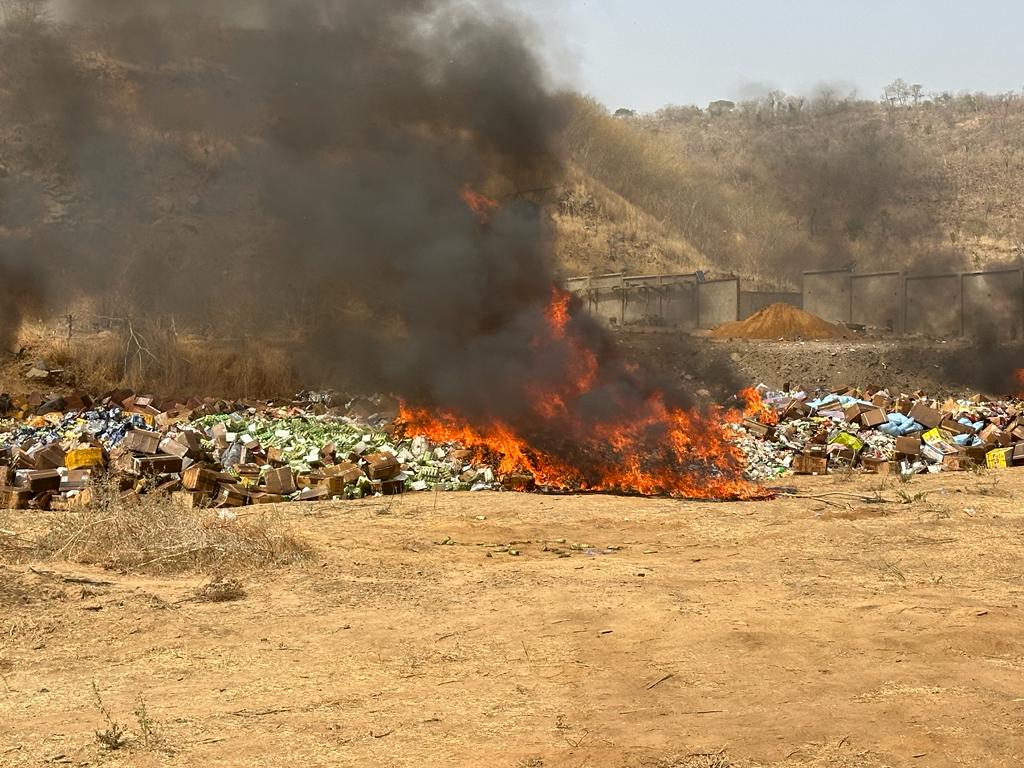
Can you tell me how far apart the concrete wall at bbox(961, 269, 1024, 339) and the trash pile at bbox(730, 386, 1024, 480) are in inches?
521

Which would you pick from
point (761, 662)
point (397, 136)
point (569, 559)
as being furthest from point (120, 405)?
point (761, 662)

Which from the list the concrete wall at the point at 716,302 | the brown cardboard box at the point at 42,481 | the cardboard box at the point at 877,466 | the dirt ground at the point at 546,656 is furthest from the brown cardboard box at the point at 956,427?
the concrete wall at the point at 716,302

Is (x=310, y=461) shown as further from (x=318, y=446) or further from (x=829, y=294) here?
(x=829, y=294)

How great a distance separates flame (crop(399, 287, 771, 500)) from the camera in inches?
544

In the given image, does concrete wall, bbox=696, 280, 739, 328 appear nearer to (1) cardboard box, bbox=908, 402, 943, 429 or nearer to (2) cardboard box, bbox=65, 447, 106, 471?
(1) cardboard box, bbox=908, 402, 943, 429

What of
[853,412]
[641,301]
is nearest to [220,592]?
[853,412]

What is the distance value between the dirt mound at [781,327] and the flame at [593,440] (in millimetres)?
17503

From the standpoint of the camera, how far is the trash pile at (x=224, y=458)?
498 inches

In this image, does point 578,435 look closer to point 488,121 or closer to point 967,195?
point 488,121

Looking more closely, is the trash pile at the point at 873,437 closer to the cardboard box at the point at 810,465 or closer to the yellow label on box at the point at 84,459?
the cardboard box at the point at 810,465

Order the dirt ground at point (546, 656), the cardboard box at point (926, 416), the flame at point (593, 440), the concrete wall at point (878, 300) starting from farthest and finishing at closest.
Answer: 1. the concrete wall at point (878, 300)
2. the cardboard box at point (926, 416)
3. the flame at point (593, 440)
4. the dirt ground at point (546, 656)

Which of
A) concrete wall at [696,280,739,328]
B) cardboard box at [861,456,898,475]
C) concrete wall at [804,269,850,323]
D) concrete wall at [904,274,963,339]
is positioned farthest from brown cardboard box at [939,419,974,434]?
concrete wall at [804,269,850,323]

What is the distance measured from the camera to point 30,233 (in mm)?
28375

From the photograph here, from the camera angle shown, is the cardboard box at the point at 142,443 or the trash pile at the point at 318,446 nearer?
the trash pile at the point at 318,446
